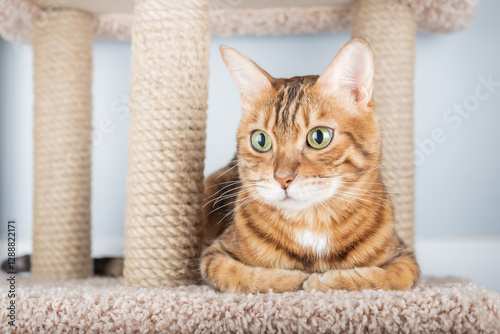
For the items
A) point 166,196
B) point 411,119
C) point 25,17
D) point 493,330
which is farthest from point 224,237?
point 25,17

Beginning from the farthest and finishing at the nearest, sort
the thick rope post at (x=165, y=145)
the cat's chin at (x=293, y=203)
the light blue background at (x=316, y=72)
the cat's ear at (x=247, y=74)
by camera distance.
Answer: the light blue background at (x=316, y=72), the thick rope post at (x=165, y=145), the cat's ear at (x=247, y=74), the cat's chin at (x=293, y=203)

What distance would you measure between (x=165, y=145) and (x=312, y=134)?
1.31ft

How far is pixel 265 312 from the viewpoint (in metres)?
0.77

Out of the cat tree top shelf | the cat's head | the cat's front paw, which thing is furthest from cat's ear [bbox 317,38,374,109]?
the cat tree top shelf

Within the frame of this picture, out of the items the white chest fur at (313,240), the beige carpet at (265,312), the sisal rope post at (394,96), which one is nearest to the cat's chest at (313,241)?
the white chest fur at (313,240)

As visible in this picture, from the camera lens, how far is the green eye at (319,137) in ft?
2.93

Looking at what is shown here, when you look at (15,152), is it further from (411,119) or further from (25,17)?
(411,119)

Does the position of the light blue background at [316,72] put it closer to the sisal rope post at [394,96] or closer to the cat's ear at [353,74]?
the sisal rope post at [394,96]

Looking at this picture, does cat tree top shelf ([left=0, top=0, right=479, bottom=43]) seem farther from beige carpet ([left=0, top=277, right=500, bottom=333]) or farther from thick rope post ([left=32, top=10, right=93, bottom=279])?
beige carpet ([left=0, top=277, right=500, bottom=333])

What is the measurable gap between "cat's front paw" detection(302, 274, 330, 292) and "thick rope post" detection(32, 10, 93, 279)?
88cm

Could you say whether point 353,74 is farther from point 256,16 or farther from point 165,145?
point 256,16

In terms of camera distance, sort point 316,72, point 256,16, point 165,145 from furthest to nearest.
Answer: point 316,72, point 256,16, point 165,145

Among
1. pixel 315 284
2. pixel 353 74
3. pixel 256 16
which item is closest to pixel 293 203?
pixel 315 284

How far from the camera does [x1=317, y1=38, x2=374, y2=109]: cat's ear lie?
0.91 m
